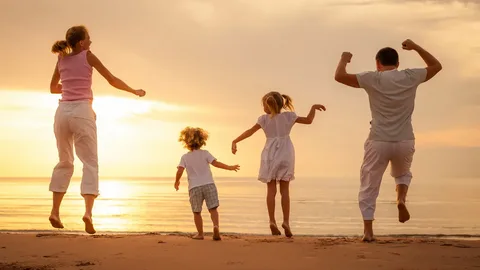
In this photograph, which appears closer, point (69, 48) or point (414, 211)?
point (69, 48)

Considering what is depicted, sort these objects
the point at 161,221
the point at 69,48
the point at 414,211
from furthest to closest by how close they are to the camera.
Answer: the point at 414,211 → the point at 161,221 → the point at 69,48

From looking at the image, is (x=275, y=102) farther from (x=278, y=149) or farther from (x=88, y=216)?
(x=88, y=216)

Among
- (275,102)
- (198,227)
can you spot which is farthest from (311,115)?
(198,227)

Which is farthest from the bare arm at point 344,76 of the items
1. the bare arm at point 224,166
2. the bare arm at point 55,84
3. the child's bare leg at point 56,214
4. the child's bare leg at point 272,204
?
the child's bare leg at point 56,214

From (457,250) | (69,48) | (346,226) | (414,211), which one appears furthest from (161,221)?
(457,250)

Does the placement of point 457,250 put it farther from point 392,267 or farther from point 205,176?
point 205,176

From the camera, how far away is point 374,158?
841 centimetres

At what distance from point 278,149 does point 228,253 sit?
309cm

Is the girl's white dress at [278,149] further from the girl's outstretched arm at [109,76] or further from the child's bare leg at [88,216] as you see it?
the child's bare leg at [88,216]

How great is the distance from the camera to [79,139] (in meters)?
8.76

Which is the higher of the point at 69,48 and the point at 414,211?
the point at 69,48

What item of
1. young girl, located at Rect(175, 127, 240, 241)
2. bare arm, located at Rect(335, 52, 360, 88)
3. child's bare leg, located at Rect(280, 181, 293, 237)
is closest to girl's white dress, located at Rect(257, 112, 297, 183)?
child's bare leg, located at Rect(280, 181, 293, 237)

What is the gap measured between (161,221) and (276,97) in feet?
28.3

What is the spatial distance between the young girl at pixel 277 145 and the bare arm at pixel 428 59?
1.88 meters
